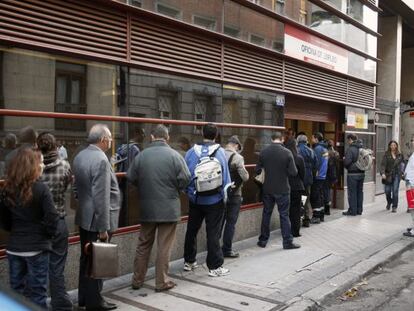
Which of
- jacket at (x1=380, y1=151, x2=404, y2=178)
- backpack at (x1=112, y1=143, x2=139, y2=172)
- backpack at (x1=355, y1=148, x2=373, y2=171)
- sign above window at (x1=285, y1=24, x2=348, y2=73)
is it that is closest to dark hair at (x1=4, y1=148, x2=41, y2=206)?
backpack at (x1=112, y1=143, x2=139, y2=172)

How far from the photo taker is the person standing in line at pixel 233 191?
7.33 m

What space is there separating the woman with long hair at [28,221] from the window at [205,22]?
4322 millimetres

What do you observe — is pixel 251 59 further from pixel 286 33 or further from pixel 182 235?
pixel 182 235

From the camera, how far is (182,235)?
7.33m

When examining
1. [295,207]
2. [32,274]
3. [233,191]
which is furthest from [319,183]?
[32,274]

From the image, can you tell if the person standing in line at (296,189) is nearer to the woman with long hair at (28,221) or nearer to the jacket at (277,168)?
the jacket at (277,168)

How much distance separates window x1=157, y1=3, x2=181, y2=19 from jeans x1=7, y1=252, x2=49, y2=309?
3.97m

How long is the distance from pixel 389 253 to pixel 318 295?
2903 mm

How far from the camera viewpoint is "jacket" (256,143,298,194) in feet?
26.4

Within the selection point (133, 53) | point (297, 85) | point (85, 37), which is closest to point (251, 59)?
point (297, 85)

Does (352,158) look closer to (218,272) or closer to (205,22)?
(205,22)

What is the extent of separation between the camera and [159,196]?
223 inches

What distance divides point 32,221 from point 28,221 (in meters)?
0.03

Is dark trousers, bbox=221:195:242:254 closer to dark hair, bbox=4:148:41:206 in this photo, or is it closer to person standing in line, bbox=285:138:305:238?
person standing in line, bbox=285:138:305:238
